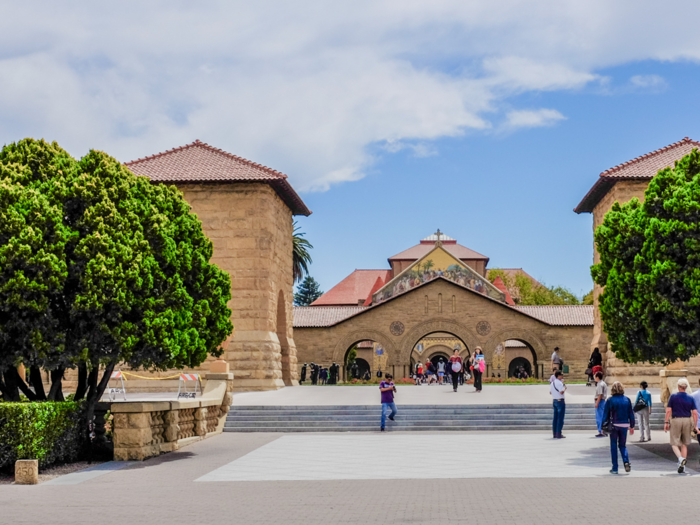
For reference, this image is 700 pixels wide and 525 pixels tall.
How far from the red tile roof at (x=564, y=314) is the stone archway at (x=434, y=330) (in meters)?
3.62

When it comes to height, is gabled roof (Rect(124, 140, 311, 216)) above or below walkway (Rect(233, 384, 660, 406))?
above

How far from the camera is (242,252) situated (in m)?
30.2

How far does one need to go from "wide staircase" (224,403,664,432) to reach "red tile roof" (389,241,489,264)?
184 ft

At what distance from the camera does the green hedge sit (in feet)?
40.8

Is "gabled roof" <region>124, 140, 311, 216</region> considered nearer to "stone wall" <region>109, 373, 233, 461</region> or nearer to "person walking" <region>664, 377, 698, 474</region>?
"stone wall" <region>109, 373, 233, 461</region>

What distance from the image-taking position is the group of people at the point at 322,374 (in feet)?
140

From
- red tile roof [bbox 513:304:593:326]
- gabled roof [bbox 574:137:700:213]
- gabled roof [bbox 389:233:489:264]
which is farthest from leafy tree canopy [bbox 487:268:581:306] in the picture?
gabled roof [bbox 574:137:700:213]

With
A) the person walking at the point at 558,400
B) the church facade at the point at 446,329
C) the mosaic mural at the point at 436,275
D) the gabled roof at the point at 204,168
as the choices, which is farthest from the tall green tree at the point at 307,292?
the person walking at the point at 558,400

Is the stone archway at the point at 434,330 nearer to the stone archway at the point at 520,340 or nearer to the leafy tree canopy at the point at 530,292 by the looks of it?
the stone archway at the point at 520,340

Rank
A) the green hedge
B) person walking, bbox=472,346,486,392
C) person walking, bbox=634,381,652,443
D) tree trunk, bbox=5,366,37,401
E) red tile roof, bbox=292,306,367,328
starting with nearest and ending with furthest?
the green hedge < tree trunk, bbox=5,366,37,401 < person walking, bbox=634,381,652,443 < person walking, bbox=472,346,486,392 < red tile roof, bbox=292,306,367,328

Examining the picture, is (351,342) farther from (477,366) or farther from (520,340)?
(477,366)

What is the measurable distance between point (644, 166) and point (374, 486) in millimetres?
24281

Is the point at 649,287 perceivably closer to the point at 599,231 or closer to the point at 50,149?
the point at 599,231

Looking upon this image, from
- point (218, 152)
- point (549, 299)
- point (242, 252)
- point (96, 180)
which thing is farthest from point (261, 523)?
point (549, 299)
